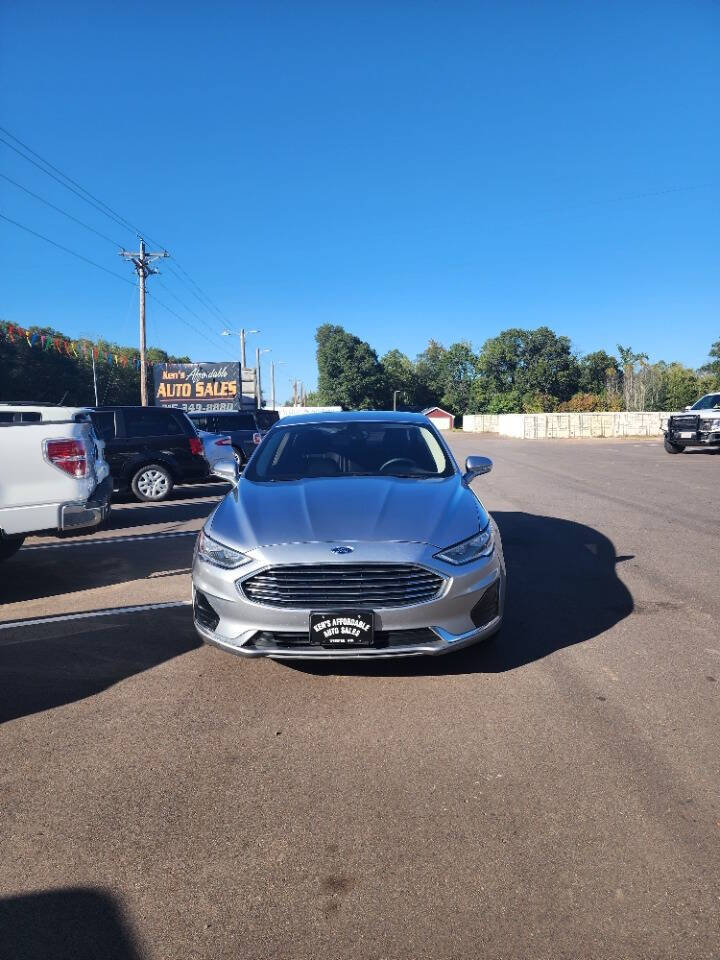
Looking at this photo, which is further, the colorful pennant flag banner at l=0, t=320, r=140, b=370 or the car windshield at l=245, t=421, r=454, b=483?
the colorful pennant flag banner at l=0, t=320, r=140, b=370

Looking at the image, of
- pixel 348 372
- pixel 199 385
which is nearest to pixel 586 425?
pixel 199 385

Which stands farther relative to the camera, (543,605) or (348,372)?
(348,372)

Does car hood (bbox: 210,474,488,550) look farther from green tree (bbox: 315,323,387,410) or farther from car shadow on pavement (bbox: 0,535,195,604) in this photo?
green tree (bbox: 315,323,387,410)

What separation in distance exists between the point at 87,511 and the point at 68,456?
0.55 m

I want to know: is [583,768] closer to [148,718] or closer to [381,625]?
[381,625]

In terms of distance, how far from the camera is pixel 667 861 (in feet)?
7.73

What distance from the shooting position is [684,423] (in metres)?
23.0

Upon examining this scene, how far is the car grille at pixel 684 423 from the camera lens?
2280 cm

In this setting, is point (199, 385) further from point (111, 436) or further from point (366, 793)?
point (366, 793)

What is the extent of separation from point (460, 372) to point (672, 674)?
115m

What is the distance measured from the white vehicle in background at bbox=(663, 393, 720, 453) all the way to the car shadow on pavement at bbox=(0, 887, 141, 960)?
23909mm

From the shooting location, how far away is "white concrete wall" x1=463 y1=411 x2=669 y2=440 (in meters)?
45.7

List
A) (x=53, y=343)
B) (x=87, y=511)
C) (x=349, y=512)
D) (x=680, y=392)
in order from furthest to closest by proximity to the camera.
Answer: (x=680, y=392)
(x=53, y=343)
(x=87, y=511)
(x=349, y=512)

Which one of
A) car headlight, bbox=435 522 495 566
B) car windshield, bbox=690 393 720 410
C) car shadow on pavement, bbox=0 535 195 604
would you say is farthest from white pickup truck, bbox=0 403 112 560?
car windshield, bbox=690 393 720 410
